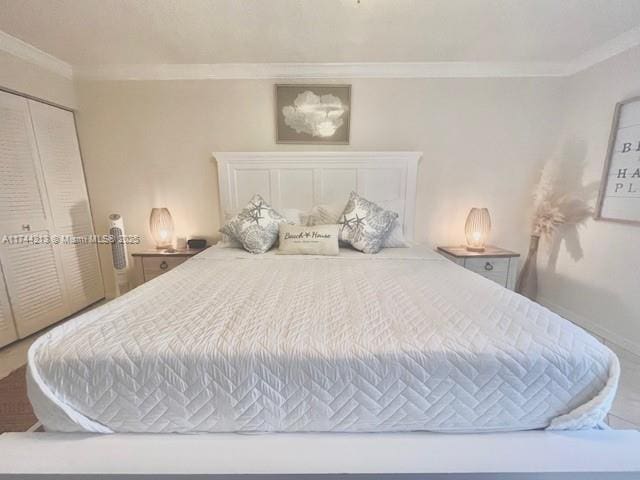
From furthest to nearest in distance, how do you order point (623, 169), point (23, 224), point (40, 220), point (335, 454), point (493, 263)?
point (493, 263) < point (40, 220) < point (23, 224) < point (623, 169) < point (335, 454)

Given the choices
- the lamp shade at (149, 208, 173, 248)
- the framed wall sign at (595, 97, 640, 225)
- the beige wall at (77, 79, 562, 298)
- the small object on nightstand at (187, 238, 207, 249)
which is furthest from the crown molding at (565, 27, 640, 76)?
the lamp shade at (149, 208, 173, 248)

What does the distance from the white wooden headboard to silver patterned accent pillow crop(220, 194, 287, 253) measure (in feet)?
1.23

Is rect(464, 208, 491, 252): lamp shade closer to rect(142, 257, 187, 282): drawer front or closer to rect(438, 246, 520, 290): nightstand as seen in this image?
rect(438, 246, 520, 290): nightstand

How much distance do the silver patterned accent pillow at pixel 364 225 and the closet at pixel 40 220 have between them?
8.38 ft

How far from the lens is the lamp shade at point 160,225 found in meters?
2.58

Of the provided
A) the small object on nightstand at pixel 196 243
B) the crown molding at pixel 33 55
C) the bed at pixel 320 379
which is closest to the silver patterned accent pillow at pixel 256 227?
the small object on nightstand at pixel 196 243

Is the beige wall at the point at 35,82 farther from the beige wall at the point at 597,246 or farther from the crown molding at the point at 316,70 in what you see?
the beige wall at the point at 597,246

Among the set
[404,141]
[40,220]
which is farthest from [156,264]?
[404,141]

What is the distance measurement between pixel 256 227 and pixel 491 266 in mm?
2080

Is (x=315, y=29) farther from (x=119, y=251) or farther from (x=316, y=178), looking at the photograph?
(x=119, y=251)

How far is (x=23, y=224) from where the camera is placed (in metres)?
2.16

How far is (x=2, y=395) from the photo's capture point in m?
1.59

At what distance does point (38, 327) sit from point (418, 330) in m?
3.07

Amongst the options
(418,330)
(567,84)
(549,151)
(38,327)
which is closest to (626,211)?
(549,151)
